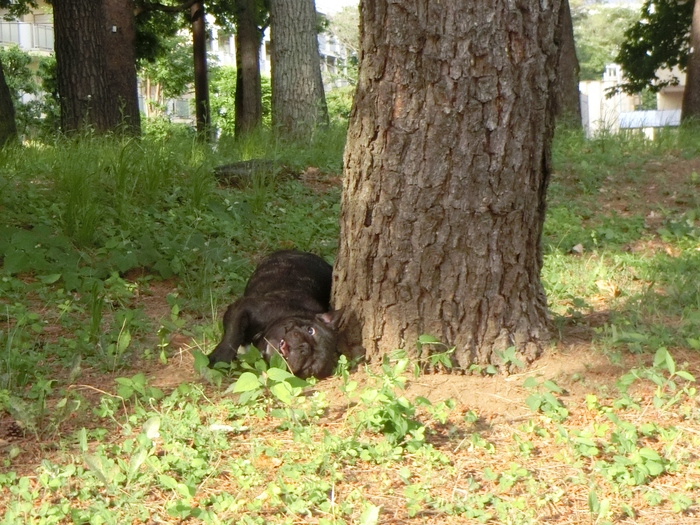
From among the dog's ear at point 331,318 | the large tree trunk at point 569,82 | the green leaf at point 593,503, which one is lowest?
the green leaf at point 593,503

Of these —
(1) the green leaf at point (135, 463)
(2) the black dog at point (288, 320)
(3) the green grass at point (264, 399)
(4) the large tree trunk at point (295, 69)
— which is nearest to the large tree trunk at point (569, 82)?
(4) the large tree trunk at point (295, 69)

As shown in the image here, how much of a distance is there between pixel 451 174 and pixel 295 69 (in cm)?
813

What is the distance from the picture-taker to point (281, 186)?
8.49 m

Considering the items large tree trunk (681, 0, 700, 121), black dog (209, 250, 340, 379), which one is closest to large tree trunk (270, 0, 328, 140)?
black dog (209, 250, 340, 379)

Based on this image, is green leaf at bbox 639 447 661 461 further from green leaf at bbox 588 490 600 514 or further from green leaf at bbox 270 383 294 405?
green leaf at bbox 270 383 294 405

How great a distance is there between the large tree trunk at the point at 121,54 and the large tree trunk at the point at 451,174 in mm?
7299

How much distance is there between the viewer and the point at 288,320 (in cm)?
478

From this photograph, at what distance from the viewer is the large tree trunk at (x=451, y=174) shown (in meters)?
4.15

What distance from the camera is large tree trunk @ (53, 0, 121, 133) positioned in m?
10.6

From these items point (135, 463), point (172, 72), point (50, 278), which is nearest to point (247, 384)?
point (135, 463)

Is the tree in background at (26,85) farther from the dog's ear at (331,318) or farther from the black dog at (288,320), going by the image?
the dog's ear at (331,318)

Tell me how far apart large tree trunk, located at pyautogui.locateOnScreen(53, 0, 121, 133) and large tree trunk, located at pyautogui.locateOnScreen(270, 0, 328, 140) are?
8.13 feet

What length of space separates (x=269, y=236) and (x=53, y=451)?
3.90 meters

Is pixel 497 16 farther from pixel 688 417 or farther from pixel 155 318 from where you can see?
pixel 155 318
